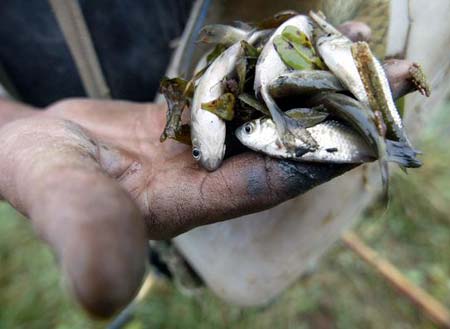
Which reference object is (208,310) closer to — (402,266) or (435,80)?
(402,266)

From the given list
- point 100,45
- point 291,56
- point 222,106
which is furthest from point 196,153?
point 100,45

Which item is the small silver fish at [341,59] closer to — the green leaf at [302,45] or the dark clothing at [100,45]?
the green leaf at [302,45]

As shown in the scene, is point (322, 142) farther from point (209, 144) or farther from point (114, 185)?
point (114, 185)

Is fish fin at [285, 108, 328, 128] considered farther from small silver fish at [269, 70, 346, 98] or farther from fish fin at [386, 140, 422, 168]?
fish fin at [386, 140, 422, 168]

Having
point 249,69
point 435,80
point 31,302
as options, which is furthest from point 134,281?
point 31,302

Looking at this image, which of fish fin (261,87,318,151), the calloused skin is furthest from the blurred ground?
fish fin (261,87,318,151)

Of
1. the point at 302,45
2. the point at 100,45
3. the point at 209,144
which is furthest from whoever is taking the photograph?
the point at 100,45
